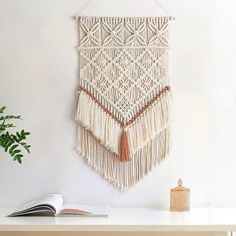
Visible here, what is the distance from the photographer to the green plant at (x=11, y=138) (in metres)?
2.00

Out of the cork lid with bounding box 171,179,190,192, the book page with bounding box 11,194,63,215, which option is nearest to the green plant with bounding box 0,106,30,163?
the book page with bounding box 11,194,63,215

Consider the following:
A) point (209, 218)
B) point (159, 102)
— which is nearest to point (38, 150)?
point (159, 102)

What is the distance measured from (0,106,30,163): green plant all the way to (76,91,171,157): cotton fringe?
0.28 meters

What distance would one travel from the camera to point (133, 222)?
6.09 feet

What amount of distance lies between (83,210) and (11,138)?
1.36 ft

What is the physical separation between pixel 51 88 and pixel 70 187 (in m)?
0.45

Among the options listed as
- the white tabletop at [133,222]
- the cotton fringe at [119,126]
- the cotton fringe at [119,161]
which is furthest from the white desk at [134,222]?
the cotton fringe at [119,126]

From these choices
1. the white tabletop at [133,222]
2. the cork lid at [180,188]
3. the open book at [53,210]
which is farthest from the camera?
the cork lid at [180,188]

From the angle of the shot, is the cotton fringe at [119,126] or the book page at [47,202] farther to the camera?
the cotton fringe at [119,126]

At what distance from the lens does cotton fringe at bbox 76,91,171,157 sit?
221 cm

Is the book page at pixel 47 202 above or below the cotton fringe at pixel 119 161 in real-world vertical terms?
below

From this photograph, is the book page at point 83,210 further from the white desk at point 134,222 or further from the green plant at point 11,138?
the green plant at point 11,138
